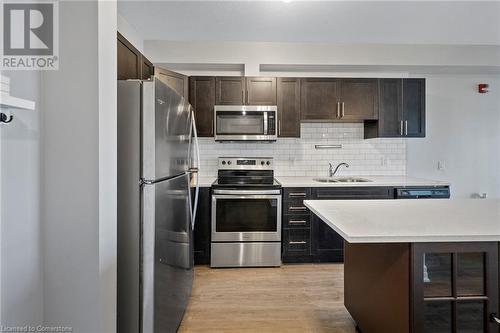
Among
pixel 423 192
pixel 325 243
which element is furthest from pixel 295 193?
pixel 423 192

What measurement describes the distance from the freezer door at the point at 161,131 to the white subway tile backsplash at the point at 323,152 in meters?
1.79

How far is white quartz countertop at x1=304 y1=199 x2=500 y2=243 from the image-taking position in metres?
1.31

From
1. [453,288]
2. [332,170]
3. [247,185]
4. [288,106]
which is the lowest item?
[453,288]

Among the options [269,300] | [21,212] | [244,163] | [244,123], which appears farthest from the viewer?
[244,163]

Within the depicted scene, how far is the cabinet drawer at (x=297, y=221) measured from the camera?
3.33m

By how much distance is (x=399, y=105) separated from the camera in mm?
3631

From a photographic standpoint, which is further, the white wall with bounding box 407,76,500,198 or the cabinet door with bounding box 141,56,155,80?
the white wall with bounding box 407,76,500,198

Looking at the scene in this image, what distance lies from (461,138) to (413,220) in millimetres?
3334

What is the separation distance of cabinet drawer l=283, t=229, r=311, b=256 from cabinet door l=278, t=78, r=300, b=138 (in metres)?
1.18

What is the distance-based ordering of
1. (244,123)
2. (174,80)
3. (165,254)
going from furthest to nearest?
(244,123) < (174,80) < (165,254)

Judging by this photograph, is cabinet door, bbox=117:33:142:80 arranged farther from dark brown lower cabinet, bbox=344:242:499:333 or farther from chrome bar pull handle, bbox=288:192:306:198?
dark brown lower cabinet, bbox=344:242:499:333

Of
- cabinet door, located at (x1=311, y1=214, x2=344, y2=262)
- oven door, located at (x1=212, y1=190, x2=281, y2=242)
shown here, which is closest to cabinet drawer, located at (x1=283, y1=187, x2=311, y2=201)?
oven door, located at (x1=212, y1=190, x2=281, y2=242)

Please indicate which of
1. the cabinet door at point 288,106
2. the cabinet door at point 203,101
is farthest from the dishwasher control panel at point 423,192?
the cabinet door at point 203,101

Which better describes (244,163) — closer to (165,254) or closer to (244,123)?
(244,123)
